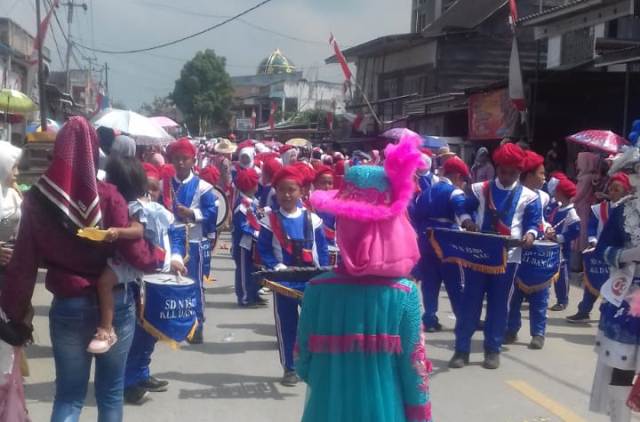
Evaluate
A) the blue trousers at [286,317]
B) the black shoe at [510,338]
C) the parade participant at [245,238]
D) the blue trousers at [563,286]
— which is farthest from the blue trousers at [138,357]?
the blue trousers at [563,286]

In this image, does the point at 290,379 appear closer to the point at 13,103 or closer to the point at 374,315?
the point at 374,315

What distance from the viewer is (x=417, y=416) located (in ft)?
11.0

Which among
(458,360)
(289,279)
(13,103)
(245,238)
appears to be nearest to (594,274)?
(458,360)

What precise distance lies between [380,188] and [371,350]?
67 centimetres

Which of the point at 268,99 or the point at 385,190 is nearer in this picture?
the point at 385,190

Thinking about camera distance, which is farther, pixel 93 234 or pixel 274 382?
pixel 274 382

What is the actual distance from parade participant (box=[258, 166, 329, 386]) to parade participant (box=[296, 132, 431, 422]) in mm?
2671

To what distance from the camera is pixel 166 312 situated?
5402mm

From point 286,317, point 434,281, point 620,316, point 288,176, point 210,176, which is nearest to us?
point 620,316

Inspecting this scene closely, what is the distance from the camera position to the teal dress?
3.30 metres

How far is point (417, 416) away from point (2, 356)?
2.17m

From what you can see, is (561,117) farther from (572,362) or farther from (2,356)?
(2,356)

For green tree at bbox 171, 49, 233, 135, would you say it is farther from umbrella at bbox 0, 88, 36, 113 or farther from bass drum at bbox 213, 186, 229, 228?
bass drum at bbox 213, 186, 229, 228

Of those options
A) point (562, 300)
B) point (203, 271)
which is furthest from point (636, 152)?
point (562, 300)
